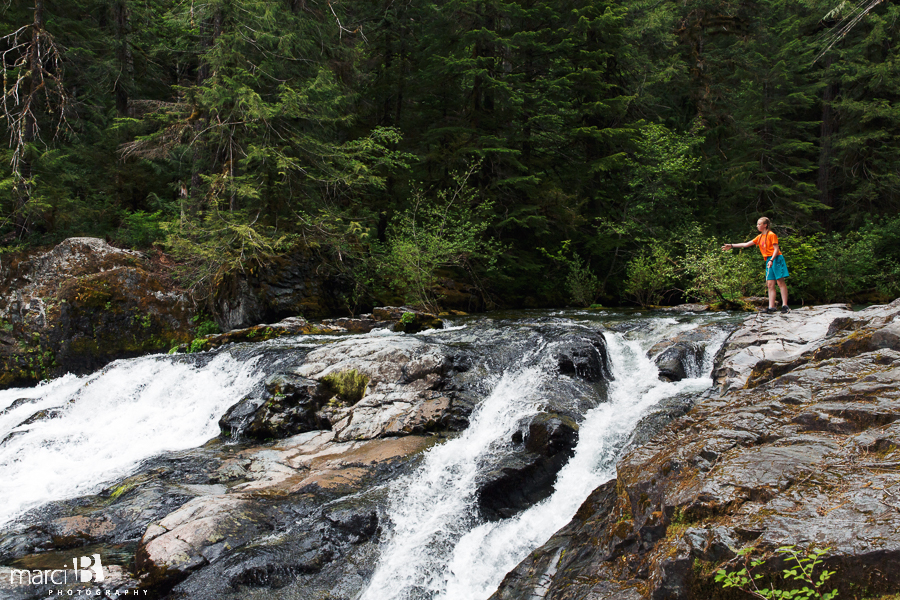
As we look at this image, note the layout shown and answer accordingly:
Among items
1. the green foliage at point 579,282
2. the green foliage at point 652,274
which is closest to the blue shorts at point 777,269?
the green foliage at point 652,274

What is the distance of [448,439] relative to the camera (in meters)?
6.95

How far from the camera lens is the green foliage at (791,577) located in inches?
91.9

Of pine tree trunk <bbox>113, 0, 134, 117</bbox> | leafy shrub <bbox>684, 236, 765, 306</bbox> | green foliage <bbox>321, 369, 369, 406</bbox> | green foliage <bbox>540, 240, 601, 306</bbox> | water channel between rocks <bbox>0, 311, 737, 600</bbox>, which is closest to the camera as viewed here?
water channel between rocks <bbox>0, 311, 737, 600</bbox>

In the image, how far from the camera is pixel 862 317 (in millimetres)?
6574

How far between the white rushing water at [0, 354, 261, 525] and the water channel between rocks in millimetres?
25

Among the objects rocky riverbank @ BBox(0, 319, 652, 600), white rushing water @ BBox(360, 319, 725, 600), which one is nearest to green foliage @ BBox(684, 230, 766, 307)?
rocky riverbank @ BBox(0, 319, 652, 600)

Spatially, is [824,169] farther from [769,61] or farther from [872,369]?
[872,369]

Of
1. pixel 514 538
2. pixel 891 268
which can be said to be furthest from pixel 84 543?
pixel 891 268

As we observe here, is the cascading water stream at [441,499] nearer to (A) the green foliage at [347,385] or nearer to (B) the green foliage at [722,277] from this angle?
(A) the green foliage at [347,385]

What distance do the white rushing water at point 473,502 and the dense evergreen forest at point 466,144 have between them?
7.21 m

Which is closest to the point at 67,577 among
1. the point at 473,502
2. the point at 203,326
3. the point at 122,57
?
the point at 473,502

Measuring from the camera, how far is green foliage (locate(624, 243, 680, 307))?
577 inches

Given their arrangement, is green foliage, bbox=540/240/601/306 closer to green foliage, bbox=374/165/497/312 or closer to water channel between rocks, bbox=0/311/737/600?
green foliage, bbox=374/165/497/312

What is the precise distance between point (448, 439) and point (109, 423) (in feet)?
20.5
